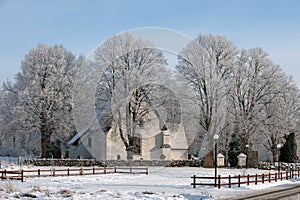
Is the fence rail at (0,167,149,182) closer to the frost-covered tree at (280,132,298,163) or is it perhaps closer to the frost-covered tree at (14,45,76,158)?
the frost-covered tree at (14,45,76,158)

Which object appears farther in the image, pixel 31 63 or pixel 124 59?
pixel 31 63

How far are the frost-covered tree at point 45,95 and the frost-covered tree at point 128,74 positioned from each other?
7.28m

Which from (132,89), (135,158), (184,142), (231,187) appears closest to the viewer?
(231,187)

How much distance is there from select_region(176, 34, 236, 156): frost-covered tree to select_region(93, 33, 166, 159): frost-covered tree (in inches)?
121

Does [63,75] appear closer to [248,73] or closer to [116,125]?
[116,125]

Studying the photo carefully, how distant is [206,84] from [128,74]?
8340 millimetres

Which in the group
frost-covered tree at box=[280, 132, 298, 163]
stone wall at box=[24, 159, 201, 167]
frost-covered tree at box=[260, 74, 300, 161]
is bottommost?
stone wall at box=[24, 159, 201, 167]

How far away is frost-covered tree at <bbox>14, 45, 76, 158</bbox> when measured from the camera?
51047 mm

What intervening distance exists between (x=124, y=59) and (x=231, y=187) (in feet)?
73.1

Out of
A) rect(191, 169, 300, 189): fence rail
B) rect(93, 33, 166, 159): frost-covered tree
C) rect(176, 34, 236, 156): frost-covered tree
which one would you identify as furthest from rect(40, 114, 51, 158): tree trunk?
rect(191, 169, 300, 189): fence rail

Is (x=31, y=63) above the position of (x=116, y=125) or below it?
above

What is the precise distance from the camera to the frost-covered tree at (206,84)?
4800 centimetres

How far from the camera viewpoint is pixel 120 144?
4934cm

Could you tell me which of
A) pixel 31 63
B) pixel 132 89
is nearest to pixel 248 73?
pixel 132 89
